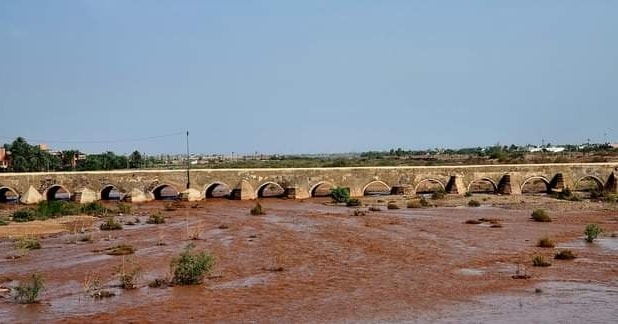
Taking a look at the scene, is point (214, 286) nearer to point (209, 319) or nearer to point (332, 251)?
point (209, 319)

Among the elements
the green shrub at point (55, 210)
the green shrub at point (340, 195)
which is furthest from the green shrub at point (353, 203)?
the green shrub at point (55, 210)

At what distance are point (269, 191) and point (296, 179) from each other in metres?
8.63

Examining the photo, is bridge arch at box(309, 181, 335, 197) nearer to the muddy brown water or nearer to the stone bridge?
the stone bridge

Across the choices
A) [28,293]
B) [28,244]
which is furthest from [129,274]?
[28,244]

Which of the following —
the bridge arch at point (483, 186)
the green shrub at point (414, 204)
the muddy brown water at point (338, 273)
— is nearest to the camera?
the muddy brown water at point (338, 273)

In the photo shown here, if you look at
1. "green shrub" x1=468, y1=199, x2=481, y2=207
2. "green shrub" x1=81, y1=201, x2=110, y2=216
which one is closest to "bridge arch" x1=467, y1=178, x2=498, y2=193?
"green shrub" x1=468, y1=199, x2=481, y2=207

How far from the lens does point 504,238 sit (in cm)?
3006

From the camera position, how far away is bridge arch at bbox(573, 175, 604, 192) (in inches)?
2095

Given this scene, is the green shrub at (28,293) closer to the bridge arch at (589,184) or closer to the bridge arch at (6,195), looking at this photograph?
the bridge arch at (6,195)

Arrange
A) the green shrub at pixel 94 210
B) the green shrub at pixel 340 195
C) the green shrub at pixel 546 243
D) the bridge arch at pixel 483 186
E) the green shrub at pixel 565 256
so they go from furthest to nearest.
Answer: the bridge arch at pixel 483 186 → the green shrub at pixel 340 195 → the green shrub at pixel 94 210 → the green shrub at pixel 546 243 → the green shrub at pixel 565 256

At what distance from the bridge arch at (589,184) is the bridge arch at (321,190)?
62.4 ft

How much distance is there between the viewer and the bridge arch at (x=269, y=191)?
175ft

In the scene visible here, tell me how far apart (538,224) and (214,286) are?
21.3 m

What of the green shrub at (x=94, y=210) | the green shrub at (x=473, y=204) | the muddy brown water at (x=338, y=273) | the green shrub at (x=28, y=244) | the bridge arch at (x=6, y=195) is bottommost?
the muddy brown water at (x=338, y=273)
